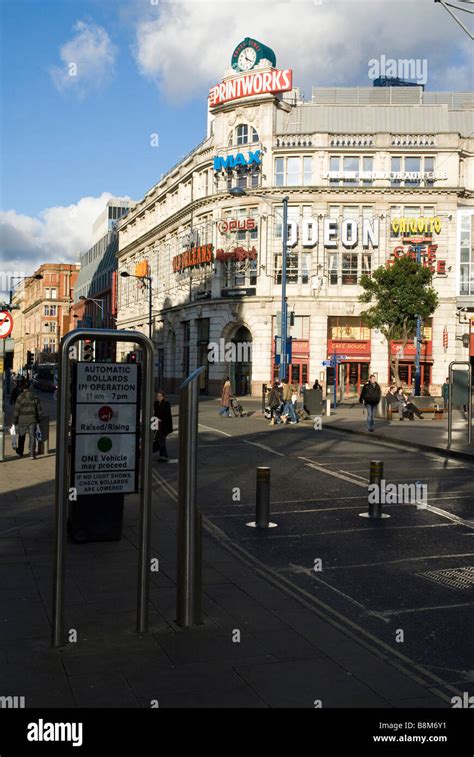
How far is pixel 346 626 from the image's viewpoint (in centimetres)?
617

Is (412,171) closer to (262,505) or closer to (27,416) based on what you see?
(27,416)

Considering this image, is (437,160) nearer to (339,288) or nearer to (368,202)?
(368,202)

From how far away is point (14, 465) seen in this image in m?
16.7

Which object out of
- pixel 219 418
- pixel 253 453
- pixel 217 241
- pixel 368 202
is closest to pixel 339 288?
pixel 368 202

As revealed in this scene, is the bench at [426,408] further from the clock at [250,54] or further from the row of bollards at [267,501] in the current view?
the clock at [250,54]

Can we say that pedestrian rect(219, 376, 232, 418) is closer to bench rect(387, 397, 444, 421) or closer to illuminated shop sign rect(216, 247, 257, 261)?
bench rect(387, 397, 444, 421)

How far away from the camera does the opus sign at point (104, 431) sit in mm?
6285

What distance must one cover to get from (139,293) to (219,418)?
48.1 metres

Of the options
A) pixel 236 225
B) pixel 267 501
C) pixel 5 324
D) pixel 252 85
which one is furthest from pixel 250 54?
pixel 267 501

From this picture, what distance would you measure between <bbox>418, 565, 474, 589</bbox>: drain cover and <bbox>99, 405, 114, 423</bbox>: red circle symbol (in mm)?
3637

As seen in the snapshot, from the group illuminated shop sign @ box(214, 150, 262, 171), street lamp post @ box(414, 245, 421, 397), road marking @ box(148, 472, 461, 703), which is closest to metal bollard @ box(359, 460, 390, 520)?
road marking @ box(148, 472, 461, 703)

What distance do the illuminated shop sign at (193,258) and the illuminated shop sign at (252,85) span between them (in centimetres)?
1061

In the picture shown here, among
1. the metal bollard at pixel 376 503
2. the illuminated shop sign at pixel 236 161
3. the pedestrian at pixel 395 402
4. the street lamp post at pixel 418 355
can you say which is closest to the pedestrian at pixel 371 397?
the pedestrian at pixel 395 402

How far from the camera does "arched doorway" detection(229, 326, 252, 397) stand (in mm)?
55125
